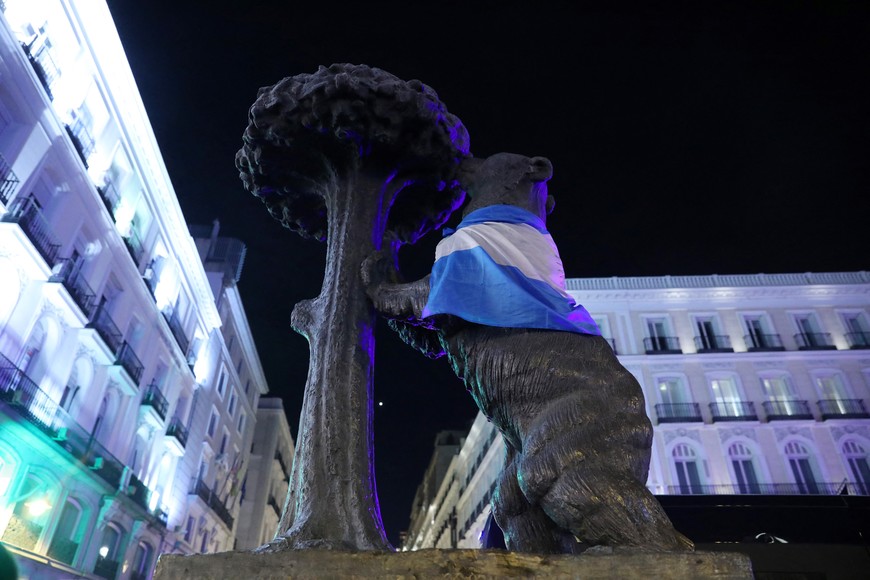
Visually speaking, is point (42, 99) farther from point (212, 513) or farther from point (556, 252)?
point (212, 513)

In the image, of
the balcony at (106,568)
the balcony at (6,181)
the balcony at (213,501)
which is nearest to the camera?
the balcony at (6,181)

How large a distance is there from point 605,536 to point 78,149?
57.7 feet

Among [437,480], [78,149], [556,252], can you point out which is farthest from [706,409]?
[437,480]

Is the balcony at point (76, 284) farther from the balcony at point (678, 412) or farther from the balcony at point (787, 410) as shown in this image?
the balcony at point (787, 410)

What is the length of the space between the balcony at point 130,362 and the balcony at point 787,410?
22158 millimetres

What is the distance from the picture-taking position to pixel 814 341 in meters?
22.0

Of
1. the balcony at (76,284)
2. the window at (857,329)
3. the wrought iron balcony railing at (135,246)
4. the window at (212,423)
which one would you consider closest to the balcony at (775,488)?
Answer: the window at (857,329)

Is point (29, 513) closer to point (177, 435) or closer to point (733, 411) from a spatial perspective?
→ point (177, 435)

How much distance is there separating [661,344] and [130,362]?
19.6 meters

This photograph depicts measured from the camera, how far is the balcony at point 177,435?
21.8 m

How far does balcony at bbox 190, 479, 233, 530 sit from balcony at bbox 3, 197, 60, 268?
14400 mm

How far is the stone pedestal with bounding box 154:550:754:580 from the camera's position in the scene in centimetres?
163

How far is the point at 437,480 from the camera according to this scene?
58.3 metres

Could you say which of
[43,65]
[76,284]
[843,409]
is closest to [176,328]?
[76,284]
